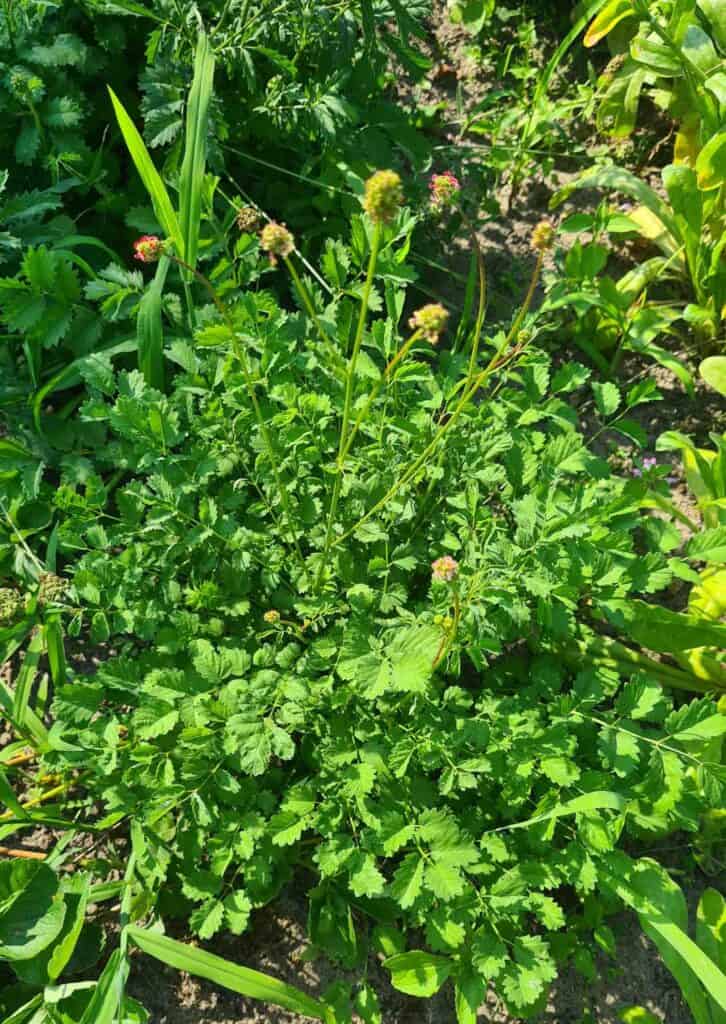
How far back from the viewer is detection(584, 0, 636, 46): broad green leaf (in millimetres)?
2646

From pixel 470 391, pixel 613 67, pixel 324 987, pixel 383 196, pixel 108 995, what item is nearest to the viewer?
pixel 383 196

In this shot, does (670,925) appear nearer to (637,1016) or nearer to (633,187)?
(637,1016)

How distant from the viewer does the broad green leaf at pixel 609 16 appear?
2646 mm

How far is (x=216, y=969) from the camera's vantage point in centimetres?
158

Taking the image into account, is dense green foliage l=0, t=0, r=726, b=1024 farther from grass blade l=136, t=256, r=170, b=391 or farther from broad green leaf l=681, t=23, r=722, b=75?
broad green leaf l=681, t=23, r=722, b=75

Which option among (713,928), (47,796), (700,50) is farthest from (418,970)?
(700,50)

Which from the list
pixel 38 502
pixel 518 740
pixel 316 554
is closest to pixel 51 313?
pixel 38 502

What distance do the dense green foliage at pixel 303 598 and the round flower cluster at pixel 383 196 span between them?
0.16 metres

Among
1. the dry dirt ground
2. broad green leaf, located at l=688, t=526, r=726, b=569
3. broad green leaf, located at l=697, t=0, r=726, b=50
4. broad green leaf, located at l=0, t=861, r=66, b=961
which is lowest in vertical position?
the dry dirt ground

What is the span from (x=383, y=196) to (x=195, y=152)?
0.93m

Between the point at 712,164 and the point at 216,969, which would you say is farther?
the point at 712,164

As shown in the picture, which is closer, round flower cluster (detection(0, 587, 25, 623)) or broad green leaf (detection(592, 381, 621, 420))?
round flower cluster (detection(0, 587, 25, 623))

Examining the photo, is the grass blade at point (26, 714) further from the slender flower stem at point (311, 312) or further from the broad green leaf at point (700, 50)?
the broad green leaf at point (700, 50)

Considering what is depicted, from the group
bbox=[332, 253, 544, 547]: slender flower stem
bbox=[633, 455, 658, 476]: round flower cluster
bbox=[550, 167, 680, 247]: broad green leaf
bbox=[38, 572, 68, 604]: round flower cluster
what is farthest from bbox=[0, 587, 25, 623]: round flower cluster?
bbox=[550, 167, 680, 247]: broad green leaf
